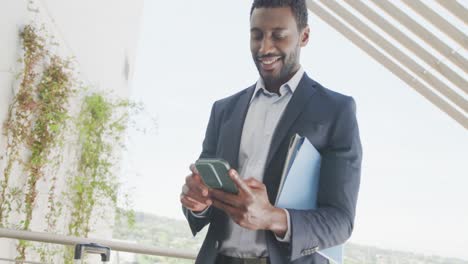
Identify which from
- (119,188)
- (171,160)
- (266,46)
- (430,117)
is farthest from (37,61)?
(430,117)

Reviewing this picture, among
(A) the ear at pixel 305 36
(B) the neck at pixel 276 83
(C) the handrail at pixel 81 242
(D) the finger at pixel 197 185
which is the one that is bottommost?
(C) the handrail at pixel 81 242

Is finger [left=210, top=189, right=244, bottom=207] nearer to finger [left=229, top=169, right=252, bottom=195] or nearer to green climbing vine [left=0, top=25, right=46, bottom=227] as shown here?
finger [left=229, top=169, right=252, bottom=195]

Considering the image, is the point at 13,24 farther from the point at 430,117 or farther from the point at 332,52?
the point at 332,52

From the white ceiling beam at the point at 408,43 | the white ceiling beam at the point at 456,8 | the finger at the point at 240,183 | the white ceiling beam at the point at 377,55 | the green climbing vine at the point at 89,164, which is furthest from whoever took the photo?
the white ceiling beam at the point at 377,55

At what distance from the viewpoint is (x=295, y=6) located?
936 mm

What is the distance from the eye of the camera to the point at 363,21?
507 cm

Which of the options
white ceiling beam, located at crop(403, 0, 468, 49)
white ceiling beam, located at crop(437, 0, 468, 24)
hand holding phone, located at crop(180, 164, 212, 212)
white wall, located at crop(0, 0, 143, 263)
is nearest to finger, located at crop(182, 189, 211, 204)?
hand holding phone, located at crop(180, 164, 212, 212)

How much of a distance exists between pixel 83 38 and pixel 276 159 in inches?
175

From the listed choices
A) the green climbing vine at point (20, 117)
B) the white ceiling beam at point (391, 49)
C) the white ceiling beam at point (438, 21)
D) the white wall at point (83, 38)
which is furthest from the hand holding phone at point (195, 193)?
the white ceiling beam at point (391, 49)

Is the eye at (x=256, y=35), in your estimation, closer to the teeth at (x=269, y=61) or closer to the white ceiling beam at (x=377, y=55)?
the teeth at (x=269, y=61)

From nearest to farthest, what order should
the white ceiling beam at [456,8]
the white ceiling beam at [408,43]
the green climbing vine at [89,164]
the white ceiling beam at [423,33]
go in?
the white ceiling beam at [456,8]
the white ceiling beam at [423,33]
the white ceiling beam at [408,43]
the green climbing vine at [89,164]

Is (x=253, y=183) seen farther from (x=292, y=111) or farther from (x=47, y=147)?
(x=47, y=147)

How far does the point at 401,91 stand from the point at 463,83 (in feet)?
28.7

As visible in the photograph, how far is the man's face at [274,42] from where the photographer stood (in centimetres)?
92
